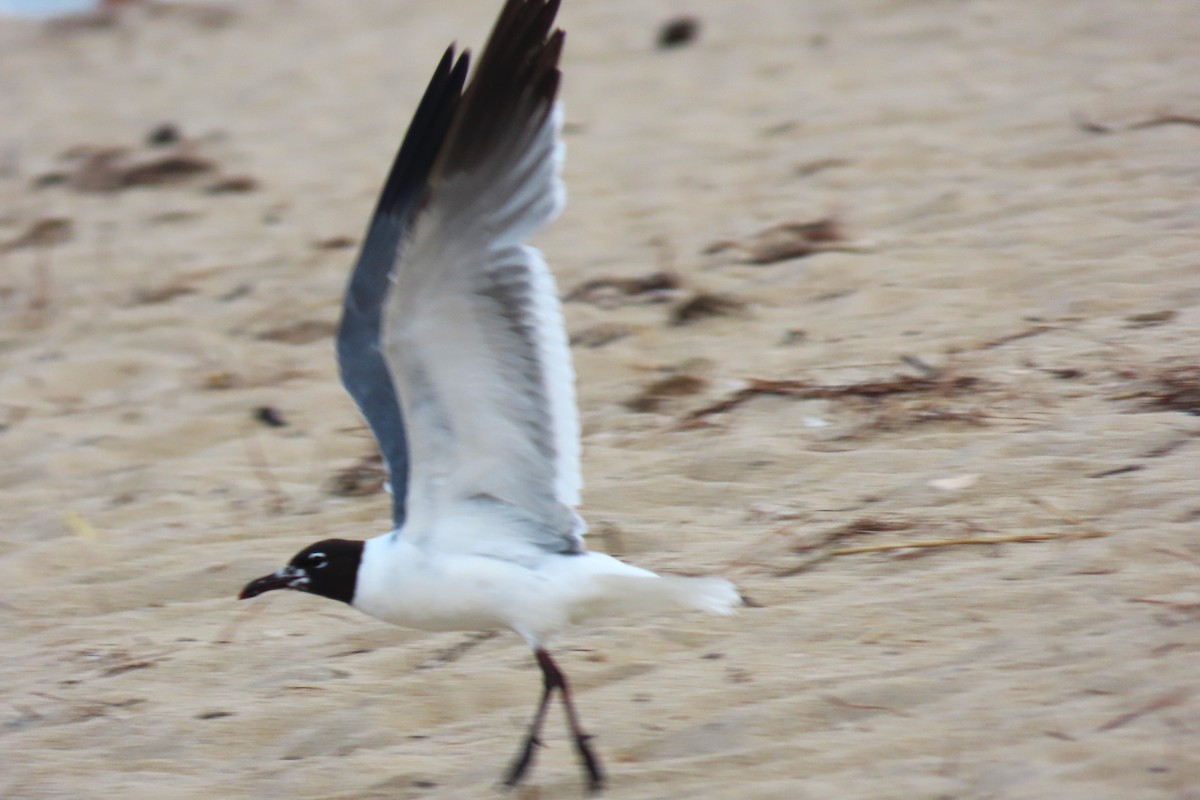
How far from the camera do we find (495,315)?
316 centimetres

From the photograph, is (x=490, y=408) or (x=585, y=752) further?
(x=490, y=408)

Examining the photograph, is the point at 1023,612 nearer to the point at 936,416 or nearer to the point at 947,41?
the point at 936,416

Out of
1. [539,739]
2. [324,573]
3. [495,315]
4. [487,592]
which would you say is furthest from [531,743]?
[495,315]

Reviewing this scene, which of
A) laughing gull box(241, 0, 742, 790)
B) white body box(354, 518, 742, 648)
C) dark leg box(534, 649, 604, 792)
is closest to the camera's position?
dark leg box(534, 649, 604, 792)

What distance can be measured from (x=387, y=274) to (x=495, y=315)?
0.58 m

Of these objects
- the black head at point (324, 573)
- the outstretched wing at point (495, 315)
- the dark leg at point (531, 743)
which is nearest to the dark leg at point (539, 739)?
the dark leg at point (531, 743)

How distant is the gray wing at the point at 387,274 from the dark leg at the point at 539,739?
0.49 metres

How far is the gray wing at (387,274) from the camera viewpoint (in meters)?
3.31

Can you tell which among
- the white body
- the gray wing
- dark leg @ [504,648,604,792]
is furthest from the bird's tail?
the gray wing

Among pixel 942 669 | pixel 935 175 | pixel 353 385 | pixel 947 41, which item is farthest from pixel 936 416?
pixel 947 41

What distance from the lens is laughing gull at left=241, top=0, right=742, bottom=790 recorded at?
10.00 feet

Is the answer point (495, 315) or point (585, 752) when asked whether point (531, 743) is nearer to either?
point (585, 752)

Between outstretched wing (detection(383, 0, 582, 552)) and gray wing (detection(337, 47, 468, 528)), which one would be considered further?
gray wing (detection(337, 47, 468, 528))

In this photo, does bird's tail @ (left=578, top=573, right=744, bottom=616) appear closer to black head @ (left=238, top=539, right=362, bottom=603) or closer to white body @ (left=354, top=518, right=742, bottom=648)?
white body @ (left=354, top=518, right=742, bottom=648)
